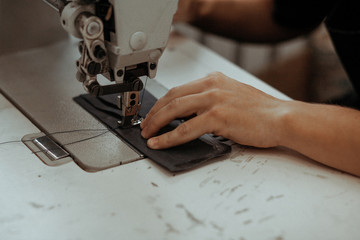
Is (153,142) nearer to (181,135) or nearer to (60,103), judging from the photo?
(181,135)

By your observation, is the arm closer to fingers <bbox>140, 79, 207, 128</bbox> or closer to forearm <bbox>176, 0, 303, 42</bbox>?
fingers <bbox>140, 79, 207, 128</bbox>

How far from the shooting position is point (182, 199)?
34.7 inches

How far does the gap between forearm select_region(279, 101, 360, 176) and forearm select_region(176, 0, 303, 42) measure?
2.63 ft

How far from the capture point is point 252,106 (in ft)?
3.42

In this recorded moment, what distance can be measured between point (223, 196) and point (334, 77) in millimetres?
1903

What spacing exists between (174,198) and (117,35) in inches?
13.2

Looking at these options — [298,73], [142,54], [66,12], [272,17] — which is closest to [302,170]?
[142,54]

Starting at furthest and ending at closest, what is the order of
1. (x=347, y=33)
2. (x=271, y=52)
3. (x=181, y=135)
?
(x=271, y=52)
(x=347, y=33)
(x=181, y=135)

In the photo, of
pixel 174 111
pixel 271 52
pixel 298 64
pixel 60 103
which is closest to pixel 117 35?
pixel 174 111

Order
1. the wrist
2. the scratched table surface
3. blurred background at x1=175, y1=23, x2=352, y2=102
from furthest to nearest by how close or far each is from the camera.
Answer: blurred background at x1=175, y1=23, x2=352, y2=102
the wrist
the scratched table surface

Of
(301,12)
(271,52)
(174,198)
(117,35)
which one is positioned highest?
(117,35)

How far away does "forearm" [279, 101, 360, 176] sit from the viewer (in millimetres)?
988

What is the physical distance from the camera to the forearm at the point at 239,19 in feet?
5.78

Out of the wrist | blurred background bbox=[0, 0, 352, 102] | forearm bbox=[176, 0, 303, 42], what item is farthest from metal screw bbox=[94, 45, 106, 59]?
forearm bbox=[176, 0, 303, 42]
